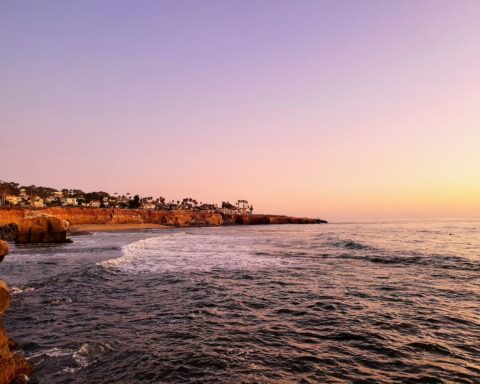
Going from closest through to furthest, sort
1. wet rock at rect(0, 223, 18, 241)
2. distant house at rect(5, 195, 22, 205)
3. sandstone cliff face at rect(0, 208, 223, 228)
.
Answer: wet rock at rect(0, 223, 18, 241) < sandstone cliff face at rect(0, 208, 223, 228) < distant house at rect(5, 195, 22, 205)

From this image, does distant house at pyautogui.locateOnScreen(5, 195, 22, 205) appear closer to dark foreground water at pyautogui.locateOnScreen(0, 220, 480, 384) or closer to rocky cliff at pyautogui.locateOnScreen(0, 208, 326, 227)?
rocky cliff at pyautogui.locateOnScreen(0, 208, 326, 227)

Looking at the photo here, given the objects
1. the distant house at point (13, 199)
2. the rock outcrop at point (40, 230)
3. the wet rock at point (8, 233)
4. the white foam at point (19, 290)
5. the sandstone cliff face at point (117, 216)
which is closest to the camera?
the white foam at point (19, 290)

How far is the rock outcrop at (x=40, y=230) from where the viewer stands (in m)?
47.9

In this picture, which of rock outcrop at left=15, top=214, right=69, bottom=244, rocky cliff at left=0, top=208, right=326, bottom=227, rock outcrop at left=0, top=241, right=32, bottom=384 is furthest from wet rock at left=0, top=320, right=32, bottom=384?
rocky cliff at left=0, top=208, right=326, bottom=227

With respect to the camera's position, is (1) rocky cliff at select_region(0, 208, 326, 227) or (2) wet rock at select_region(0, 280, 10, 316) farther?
(1) rocky cliff at select_region(0, 208, 326, 227)

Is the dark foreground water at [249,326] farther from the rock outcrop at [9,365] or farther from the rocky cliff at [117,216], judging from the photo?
the rocky cliff at [117,216]

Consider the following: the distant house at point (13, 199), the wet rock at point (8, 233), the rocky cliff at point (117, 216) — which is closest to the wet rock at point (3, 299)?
the wet rock at point (8, 233)

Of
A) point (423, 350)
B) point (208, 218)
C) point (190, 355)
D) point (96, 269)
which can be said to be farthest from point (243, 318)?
point (208, 218)

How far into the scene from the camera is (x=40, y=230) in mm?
48656

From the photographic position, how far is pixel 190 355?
366 inches

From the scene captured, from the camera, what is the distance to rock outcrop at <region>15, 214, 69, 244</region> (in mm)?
47906

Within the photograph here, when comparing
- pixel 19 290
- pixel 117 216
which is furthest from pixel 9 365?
pixel 117 216

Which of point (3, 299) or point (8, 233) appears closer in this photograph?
point (3, 299)

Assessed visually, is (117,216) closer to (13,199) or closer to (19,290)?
(13,199)
